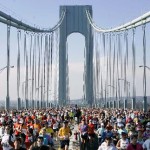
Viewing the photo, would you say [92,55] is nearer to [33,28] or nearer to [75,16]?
[75,16]

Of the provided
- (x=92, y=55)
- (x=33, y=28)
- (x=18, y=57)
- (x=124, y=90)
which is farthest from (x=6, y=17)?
(x=92, y=55)

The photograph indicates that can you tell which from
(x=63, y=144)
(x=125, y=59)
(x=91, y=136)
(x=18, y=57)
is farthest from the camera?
(x=125, y=59)

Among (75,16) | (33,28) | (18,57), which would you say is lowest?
(18,57)

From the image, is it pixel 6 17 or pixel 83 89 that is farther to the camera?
pixel 83 89

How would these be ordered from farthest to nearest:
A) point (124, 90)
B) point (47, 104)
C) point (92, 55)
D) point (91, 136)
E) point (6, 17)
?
1. point (92, 55)
2. point (47, 104)
3. point (124, 90)
4. point (6, 17)
5. point (91, 136)

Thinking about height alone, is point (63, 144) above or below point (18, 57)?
below

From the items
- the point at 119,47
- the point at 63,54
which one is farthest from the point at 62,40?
the point at 119,47

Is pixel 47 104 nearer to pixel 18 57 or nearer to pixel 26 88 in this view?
pixel 26 88
